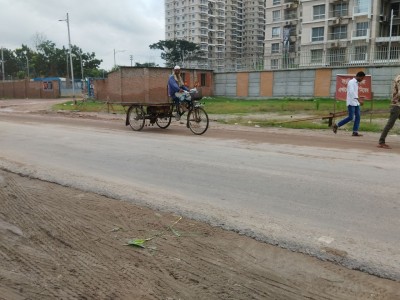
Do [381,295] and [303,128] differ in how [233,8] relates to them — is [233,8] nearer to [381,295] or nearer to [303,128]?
[303,128]

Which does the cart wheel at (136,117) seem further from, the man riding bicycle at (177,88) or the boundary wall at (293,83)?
the boundary wall at (293,83)

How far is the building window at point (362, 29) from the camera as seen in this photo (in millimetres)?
57719

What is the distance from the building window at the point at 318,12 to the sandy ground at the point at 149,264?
64395mm

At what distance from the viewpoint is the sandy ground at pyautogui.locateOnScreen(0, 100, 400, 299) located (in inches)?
127

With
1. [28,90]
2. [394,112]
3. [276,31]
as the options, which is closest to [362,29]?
[276,31]

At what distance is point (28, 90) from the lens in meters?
56.9

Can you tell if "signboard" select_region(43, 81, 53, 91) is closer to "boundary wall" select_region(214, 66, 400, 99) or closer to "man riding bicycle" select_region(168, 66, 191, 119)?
"boundary wall" select_region(214, 66, 400, 99)

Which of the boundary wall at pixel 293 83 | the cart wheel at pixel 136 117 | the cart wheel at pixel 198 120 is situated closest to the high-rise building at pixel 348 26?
the boundary wall at pixel 293 83

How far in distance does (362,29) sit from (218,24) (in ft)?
294

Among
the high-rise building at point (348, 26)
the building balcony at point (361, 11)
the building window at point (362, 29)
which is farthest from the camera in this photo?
the building window at point (362, 29)

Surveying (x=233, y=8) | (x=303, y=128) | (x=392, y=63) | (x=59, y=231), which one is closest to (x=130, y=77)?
Answer: (x=392, y=63)

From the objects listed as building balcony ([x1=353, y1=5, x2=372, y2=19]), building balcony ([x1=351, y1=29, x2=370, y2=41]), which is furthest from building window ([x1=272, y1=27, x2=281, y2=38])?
building balcony ([x1=351, y1=29, x2=370, y2=41])

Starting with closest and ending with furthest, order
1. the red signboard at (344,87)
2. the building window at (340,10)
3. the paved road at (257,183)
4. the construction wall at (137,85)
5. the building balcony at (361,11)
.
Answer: the paved road at (257,183)
the red signboard at (344,87)
the construction wall at (137,85)
the building balcony at (361,11)
the building window at (340,10)

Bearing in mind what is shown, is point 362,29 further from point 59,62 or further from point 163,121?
point 59,62
